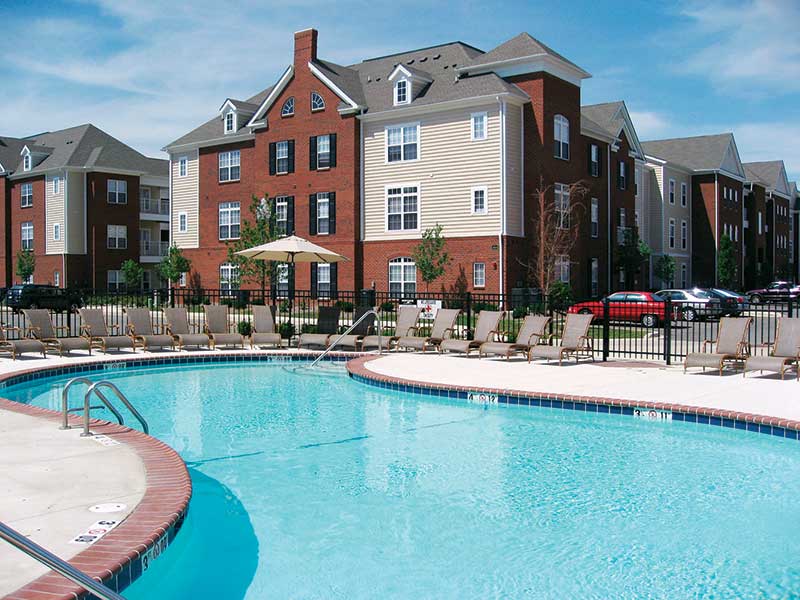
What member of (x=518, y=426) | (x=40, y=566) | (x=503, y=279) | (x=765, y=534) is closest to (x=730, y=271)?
(x=503, y=279)

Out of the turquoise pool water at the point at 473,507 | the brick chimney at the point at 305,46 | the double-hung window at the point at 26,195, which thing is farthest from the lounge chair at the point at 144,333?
the double-hung window at the point at 26,195

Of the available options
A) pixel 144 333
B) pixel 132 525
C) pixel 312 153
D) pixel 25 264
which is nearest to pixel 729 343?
pixel 132 525

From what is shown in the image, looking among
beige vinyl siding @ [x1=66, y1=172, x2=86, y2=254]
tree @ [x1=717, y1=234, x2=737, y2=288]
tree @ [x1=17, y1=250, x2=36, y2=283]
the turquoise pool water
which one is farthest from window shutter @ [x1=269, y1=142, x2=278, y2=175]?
tree @ [x1=717, y1=234, x2=737, y2=288]

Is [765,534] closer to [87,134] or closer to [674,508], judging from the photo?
[674,508]

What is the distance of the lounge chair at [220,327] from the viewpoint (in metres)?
19.5

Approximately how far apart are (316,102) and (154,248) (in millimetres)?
24399

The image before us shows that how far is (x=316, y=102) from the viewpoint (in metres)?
35.9

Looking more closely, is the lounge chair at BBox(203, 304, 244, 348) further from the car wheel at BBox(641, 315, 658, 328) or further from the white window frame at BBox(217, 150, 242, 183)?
the white window frame at BBox(217, 150, 242, 183)

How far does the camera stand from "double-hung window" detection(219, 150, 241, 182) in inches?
1563

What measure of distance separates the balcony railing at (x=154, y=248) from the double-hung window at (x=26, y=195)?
26.4 feet

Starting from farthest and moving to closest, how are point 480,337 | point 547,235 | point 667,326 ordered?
point 547,235, point 480,337, point 667,326

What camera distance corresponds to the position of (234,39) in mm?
15914

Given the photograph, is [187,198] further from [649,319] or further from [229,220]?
[649,319]

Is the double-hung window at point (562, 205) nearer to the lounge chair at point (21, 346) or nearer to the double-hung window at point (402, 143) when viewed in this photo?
the double-hung window at point (402, 143)
